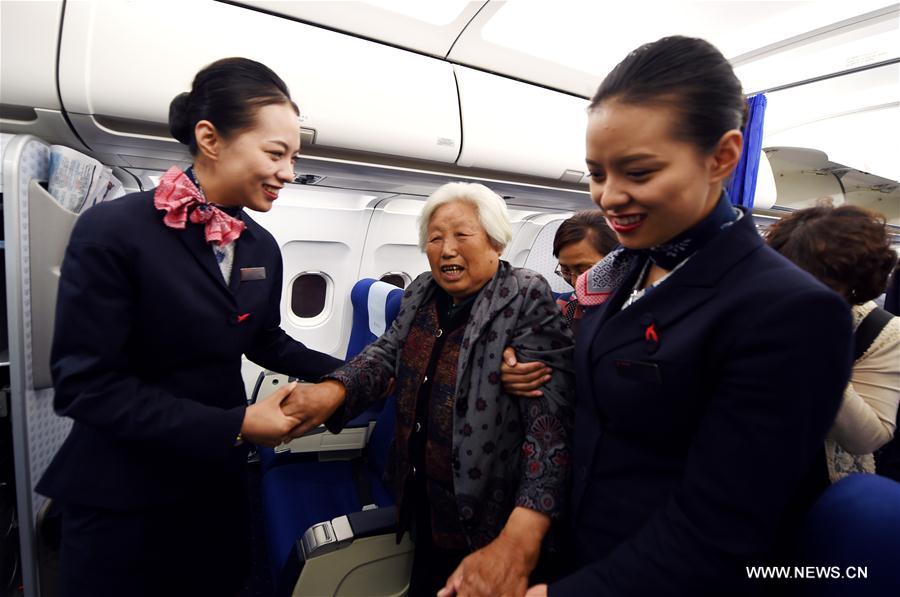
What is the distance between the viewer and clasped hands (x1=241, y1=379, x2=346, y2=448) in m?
1.24

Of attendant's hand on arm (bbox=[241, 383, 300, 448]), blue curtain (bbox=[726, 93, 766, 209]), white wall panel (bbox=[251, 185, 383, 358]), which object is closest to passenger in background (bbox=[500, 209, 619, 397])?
blue curtain (bbox=[726, 93, 766, 209])

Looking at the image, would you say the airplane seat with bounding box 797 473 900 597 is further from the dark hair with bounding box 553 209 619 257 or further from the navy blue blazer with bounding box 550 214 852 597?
the dark hair with bounding box 553 209 619 257

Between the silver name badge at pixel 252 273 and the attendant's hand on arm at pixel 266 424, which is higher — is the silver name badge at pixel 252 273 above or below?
above

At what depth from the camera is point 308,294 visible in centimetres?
414

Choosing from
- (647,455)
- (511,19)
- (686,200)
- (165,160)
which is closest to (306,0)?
(511,19)

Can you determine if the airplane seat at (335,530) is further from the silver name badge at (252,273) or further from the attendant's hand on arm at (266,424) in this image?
the silver name badge at (252,273)

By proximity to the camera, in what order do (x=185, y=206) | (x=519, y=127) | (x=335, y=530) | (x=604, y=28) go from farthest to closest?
(x=519, y=127)
(x=604, y=28)
(x=335, y=530)
(x=185, y=206)

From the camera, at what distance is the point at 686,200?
788 millimetres

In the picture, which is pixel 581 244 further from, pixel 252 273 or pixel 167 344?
pixel 167 344

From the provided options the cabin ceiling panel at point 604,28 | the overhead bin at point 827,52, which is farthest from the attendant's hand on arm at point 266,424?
the overhead bin at point 827,52

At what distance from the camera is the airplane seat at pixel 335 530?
5.12 feet

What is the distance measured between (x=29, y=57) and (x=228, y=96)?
99cm

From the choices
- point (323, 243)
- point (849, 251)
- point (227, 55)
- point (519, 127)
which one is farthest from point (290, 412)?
point (323, 243)

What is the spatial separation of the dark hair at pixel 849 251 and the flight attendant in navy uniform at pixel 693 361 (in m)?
0.74
